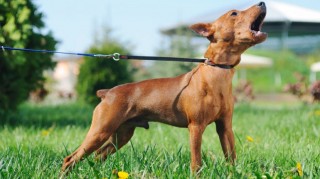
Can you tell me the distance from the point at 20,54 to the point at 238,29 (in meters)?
5.08

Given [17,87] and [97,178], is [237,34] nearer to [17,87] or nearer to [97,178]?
[97,178]

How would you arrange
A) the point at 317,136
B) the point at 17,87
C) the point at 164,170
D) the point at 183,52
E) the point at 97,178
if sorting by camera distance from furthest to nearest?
the point at 183,52, the point at 17,87, the point at 317,136, the point at 164,170, the point at 97,178

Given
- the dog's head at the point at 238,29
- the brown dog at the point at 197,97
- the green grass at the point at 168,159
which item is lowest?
the green grass at the point at 168,159

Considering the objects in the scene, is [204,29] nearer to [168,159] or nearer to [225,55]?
[225,55]

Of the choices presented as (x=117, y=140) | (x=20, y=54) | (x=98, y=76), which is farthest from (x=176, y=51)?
(x=117, y=140)

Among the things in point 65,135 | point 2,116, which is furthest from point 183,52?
point 65,135

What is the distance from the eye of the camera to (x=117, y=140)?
13.8 feet

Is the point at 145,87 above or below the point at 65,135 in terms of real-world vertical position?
above

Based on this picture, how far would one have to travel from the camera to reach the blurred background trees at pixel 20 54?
8016 mm

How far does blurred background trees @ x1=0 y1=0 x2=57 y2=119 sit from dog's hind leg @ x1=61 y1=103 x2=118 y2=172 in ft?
14.2

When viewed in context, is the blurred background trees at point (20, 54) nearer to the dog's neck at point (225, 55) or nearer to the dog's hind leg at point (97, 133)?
the dog's hind leg at point (97, 133)

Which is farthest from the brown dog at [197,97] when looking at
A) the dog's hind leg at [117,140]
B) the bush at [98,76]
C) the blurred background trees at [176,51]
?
the blurred background trees at [176,51]

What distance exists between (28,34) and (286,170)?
550 centimetres

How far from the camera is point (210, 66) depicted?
3.86 metres
